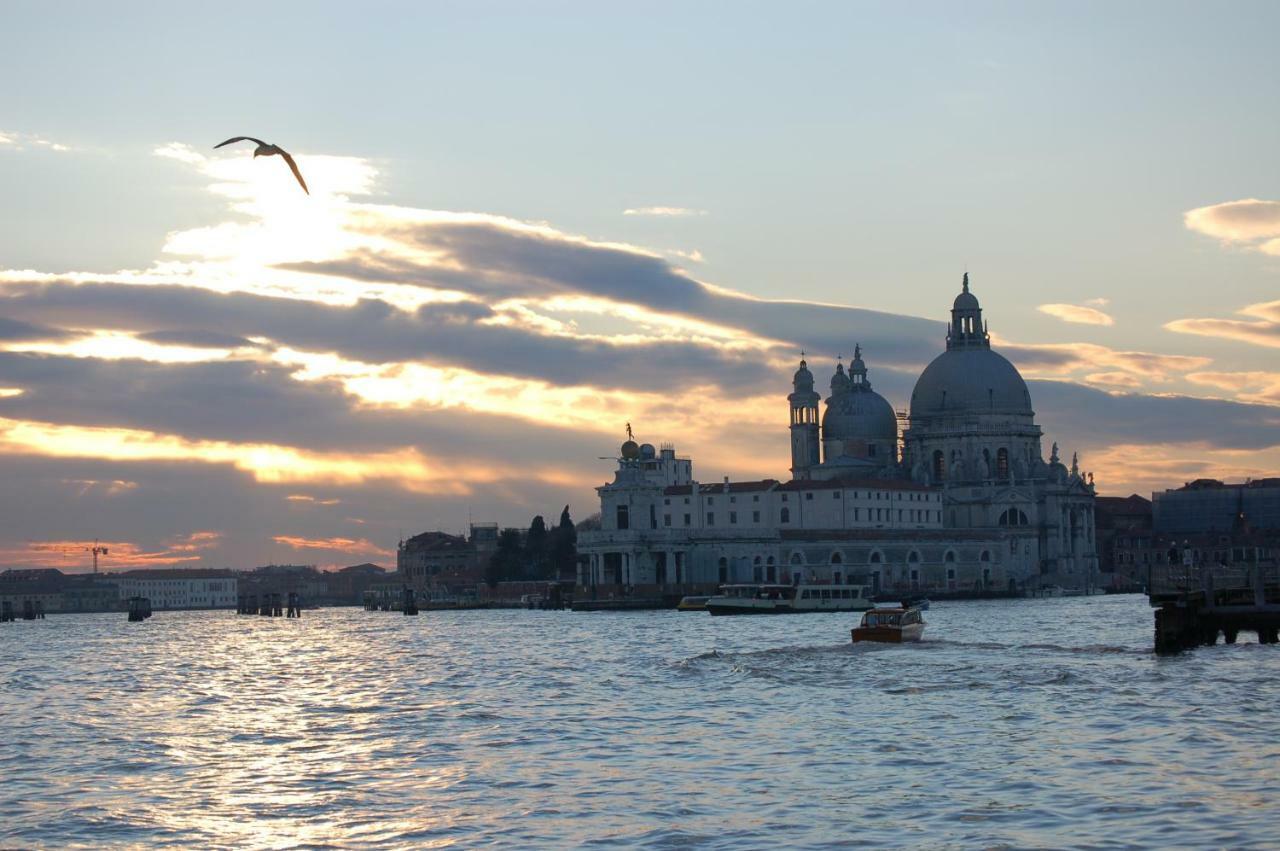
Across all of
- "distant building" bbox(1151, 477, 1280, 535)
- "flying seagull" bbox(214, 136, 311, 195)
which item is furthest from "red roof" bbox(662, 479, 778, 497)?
"flying seagull" bbox(214, 136, 311, 195)

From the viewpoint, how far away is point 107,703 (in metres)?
41.4

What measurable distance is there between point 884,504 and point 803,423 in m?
16.2

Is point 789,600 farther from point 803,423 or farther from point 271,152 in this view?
point 271,152

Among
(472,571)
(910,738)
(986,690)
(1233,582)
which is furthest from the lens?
(472,571)

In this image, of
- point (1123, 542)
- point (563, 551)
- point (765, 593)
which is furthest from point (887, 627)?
point (1123, 542)

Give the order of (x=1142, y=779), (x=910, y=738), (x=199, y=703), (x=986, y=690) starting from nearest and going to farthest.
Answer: (x=1142, y=779)
(x=910, y=738)
(x=986, y=690)
(x=199, y=703)

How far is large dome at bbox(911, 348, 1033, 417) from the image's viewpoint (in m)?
149

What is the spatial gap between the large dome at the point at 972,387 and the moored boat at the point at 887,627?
93055 millimetres

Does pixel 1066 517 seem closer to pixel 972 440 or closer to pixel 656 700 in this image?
pixel 972 440

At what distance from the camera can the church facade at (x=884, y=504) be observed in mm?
131750

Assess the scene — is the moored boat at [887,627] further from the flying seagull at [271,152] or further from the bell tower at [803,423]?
the bell tower at [803,423]

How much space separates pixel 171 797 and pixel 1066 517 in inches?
5207

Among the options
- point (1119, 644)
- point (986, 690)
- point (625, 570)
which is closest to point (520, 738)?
point (986, 690)

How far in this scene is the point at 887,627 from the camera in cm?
5650
